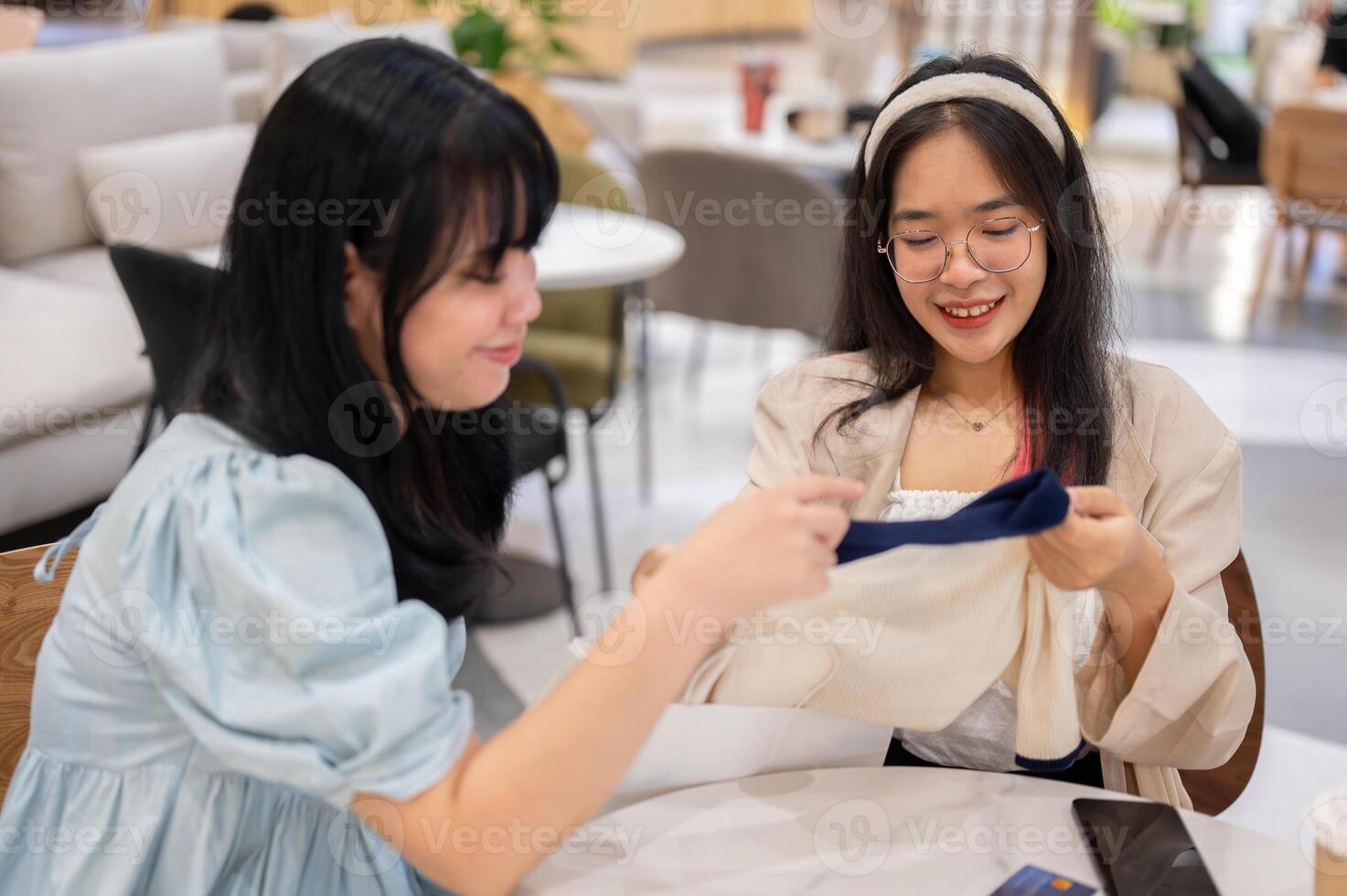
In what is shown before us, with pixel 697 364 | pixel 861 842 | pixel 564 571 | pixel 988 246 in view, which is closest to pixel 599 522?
pixel 564 571

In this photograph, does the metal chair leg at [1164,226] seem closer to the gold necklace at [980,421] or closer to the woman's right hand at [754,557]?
the gold necklace at [980,421]

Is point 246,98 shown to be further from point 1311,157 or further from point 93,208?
point 1311,157

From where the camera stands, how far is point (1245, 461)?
4117mm

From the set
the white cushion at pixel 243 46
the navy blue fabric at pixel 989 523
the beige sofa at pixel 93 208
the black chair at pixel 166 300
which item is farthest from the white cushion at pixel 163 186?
the navy blue fabric at pixel 989 523

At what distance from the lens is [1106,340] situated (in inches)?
63.1

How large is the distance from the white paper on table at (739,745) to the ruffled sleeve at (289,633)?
1.26 feet

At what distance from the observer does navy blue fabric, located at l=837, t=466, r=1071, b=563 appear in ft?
3.61

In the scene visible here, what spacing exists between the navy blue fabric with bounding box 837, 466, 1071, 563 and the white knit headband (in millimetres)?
587

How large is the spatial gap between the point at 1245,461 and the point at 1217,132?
2874 millimetres

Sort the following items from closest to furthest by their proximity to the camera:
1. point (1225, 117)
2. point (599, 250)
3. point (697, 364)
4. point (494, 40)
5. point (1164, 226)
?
point (599, 250), point (697, 364), point (494, 40), point (1225, 117), point (1164, 226)

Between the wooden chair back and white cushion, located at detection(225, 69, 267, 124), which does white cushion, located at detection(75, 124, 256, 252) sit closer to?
white cushion, located at detection(225, 69, 267, 124)

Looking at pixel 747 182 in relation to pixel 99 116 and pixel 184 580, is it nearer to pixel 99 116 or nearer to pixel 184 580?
pixel 99 116

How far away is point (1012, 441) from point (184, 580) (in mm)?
993

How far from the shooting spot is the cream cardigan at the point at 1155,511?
1.30 m
